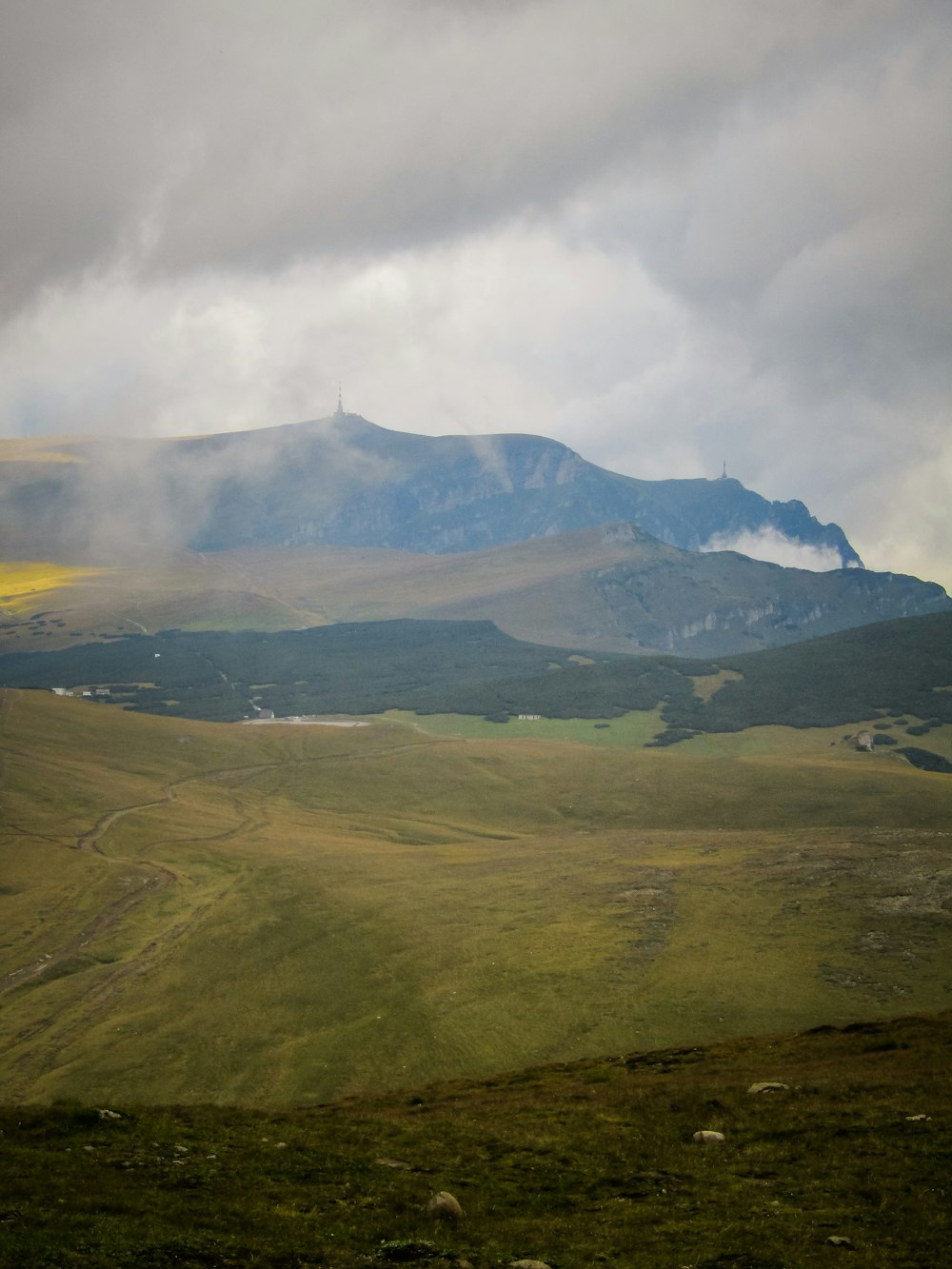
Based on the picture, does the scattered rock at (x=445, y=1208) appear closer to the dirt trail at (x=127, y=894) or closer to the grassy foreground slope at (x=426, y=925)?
the grassy foreground slope at (x=426, y=925)

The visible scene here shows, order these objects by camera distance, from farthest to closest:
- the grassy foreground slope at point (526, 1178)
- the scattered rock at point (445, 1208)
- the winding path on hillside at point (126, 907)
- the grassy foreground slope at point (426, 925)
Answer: the winding path on hillside at point (126, 907), the grassy foreground slope at point (426, 925), the scattered rock at point (445, 1208), the grassy foreground slope at point (526, 1178)

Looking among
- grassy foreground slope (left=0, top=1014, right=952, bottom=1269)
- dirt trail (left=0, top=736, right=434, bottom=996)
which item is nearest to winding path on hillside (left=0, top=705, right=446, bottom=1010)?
dirt trail (left=0, top=736, right=434, bottom=996)

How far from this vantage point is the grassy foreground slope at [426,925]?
63750mm

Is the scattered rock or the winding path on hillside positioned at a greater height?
the scattered rock

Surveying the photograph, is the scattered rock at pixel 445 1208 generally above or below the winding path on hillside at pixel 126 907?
above

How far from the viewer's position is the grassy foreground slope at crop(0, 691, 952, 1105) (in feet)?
209

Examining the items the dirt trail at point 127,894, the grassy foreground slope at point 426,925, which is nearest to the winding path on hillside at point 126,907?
the dirt trail at point 127,894

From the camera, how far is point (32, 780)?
481 feet

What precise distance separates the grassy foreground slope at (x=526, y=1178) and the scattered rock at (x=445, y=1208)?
0.25 meters

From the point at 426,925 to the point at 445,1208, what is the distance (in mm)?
64882

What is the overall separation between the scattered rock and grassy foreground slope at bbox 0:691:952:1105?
116 feet

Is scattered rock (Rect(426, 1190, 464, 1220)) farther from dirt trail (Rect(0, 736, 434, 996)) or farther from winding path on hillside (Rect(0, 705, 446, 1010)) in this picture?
dirt trail (Rect(0, 736, 434, 996))

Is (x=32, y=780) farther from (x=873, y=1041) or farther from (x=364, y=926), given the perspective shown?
(x=873, y=1041)

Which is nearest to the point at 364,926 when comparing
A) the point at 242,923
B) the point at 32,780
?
the point at 242,923
